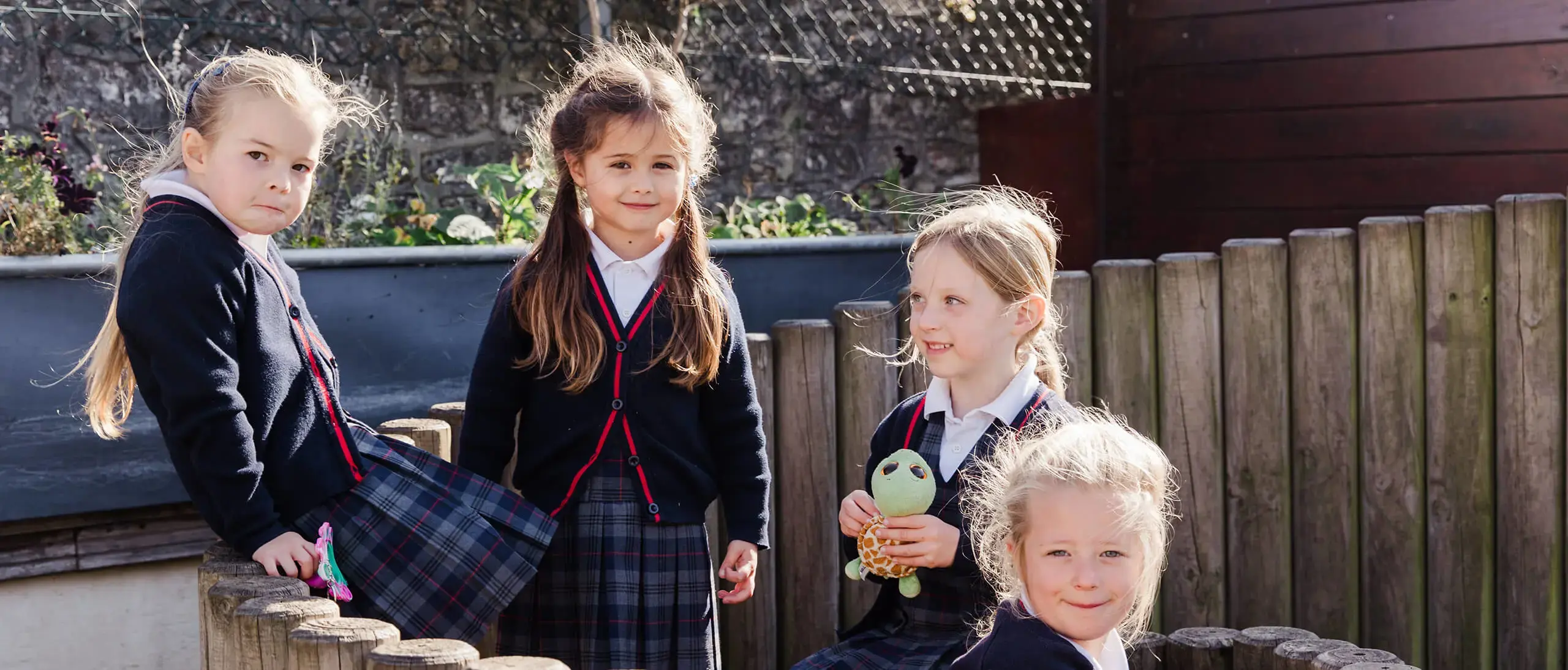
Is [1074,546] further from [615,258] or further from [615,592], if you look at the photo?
[615,258]

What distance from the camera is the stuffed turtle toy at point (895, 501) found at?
96.8 inches

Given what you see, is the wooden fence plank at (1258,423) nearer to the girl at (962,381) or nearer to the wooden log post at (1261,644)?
the wooden log post at (1261,644)

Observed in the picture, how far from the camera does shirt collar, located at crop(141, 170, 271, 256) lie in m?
2.40

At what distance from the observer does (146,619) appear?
11.7 feet

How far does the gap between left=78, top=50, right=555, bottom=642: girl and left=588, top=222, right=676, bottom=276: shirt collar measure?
1.62 ft

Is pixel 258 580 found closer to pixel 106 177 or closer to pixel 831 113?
pixel 106 177

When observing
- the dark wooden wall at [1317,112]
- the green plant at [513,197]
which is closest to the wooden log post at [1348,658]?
the green plant at [513,197]

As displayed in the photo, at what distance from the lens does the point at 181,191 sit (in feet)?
7.89

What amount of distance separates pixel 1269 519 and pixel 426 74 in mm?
3467

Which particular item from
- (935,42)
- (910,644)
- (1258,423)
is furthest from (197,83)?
(935,42)

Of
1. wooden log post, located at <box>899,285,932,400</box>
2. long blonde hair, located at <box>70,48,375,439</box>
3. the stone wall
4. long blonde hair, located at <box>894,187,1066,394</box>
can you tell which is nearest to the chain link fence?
the stone wall

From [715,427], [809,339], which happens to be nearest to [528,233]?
[809,339]

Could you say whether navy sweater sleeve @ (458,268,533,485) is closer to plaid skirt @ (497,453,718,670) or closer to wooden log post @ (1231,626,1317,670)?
plaid skirt @ (497,453,718,670)

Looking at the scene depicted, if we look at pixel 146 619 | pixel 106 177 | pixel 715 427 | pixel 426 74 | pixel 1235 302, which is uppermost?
pixel 426 74
